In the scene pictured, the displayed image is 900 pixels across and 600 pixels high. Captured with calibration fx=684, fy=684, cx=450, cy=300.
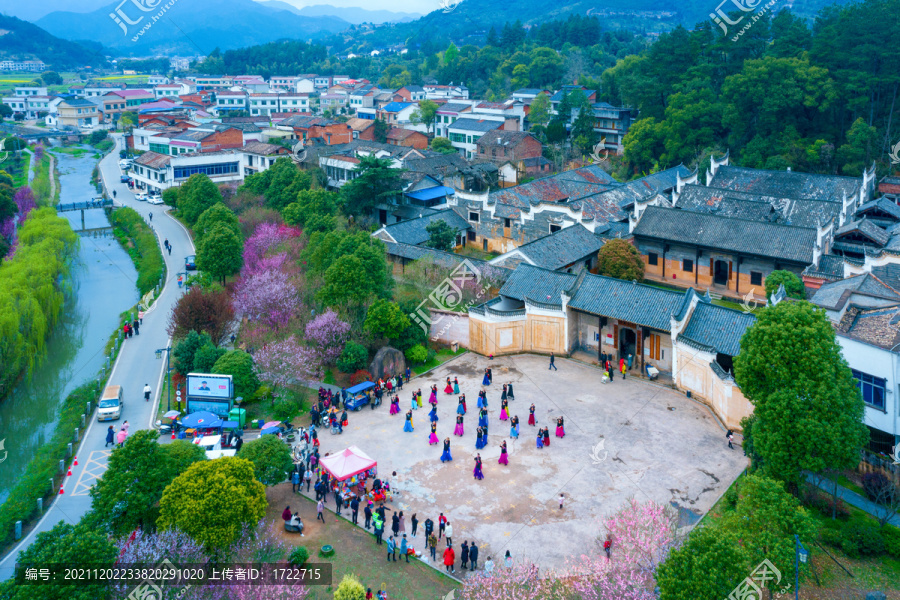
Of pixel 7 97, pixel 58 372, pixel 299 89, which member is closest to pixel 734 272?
pixel 58 372

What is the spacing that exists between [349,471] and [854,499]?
45.4 ft

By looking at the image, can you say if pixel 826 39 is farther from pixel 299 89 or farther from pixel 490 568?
pixel 299 89

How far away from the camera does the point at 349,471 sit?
19.2 metres

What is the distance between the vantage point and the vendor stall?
62.9 feet

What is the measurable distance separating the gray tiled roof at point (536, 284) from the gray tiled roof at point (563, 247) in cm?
304

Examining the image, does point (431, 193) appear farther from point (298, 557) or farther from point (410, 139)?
point (298, 557)

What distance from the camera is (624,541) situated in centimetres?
1533

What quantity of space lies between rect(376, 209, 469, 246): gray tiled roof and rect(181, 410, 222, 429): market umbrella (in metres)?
18.3

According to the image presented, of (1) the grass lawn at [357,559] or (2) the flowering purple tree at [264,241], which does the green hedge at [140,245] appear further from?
(1) the grass lawn at [357,559]

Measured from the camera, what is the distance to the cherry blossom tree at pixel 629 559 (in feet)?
45.1

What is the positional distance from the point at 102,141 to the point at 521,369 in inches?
3312

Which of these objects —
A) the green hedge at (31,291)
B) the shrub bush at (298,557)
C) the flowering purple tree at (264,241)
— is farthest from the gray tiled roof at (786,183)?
the green hedge at (31,291)

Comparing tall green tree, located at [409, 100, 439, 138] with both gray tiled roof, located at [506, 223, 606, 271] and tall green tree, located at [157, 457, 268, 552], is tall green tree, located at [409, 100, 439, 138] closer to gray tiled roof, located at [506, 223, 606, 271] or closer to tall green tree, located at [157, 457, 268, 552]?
gray tiled roof, located at [506, 223, 606, 271]

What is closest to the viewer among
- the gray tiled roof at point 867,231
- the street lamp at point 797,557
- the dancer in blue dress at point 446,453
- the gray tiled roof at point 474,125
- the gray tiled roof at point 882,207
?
the street lamp at point 797,557
